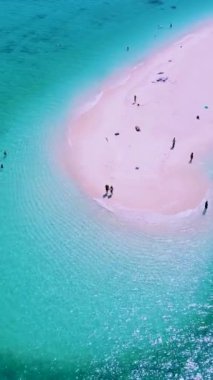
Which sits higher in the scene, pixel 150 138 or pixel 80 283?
pixel 150 138

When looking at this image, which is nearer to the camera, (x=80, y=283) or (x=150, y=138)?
(x=80, y=283)

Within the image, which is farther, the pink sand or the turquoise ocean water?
the pink sand

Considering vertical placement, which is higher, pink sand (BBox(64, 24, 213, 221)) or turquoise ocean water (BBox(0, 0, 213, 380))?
pink sand (BBox(64, 24, 213, 221))

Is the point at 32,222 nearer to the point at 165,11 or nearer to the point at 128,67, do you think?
the point at 128,67

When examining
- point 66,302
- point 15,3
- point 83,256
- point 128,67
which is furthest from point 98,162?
point 15,3
